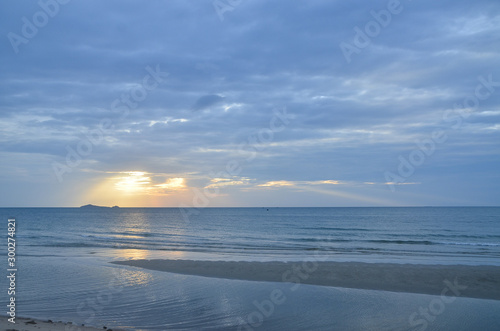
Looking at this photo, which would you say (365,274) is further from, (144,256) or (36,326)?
(144,256)

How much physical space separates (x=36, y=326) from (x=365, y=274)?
14.6 meters

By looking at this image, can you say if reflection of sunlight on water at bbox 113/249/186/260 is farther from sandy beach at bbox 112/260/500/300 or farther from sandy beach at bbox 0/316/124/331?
sandy beach at bbox 0/316/124/331

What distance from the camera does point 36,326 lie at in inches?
365

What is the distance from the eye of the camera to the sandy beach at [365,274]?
1579 centimetres

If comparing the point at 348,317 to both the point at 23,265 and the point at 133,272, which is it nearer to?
the point at 133,272

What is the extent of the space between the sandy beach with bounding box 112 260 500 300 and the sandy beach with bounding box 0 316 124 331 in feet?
30.3

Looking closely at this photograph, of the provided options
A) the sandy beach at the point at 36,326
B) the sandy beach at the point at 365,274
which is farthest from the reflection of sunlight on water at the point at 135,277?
Answer: the sandy beach at the point at 36,326

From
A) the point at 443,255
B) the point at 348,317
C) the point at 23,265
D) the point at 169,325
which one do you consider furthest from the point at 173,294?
the point at 443,255

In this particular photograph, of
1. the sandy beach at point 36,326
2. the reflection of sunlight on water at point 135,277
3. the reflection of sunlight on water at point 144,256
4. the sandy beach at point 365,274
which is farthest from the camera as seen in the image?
the reflection of sunlight on water at point 144,256

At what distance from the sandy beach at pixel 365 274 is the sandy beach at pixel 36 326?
9245mm

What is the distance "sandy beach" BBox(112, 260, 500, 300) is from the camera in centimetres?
1579

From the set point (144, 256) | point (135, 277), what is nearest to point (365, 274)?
point (135, 277)

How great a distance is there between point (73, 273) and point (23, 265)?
15.5ft

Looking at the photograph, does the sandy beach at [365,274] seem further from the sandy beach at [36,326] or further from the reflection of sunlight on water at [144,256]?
the sandy beach at [36,326]
